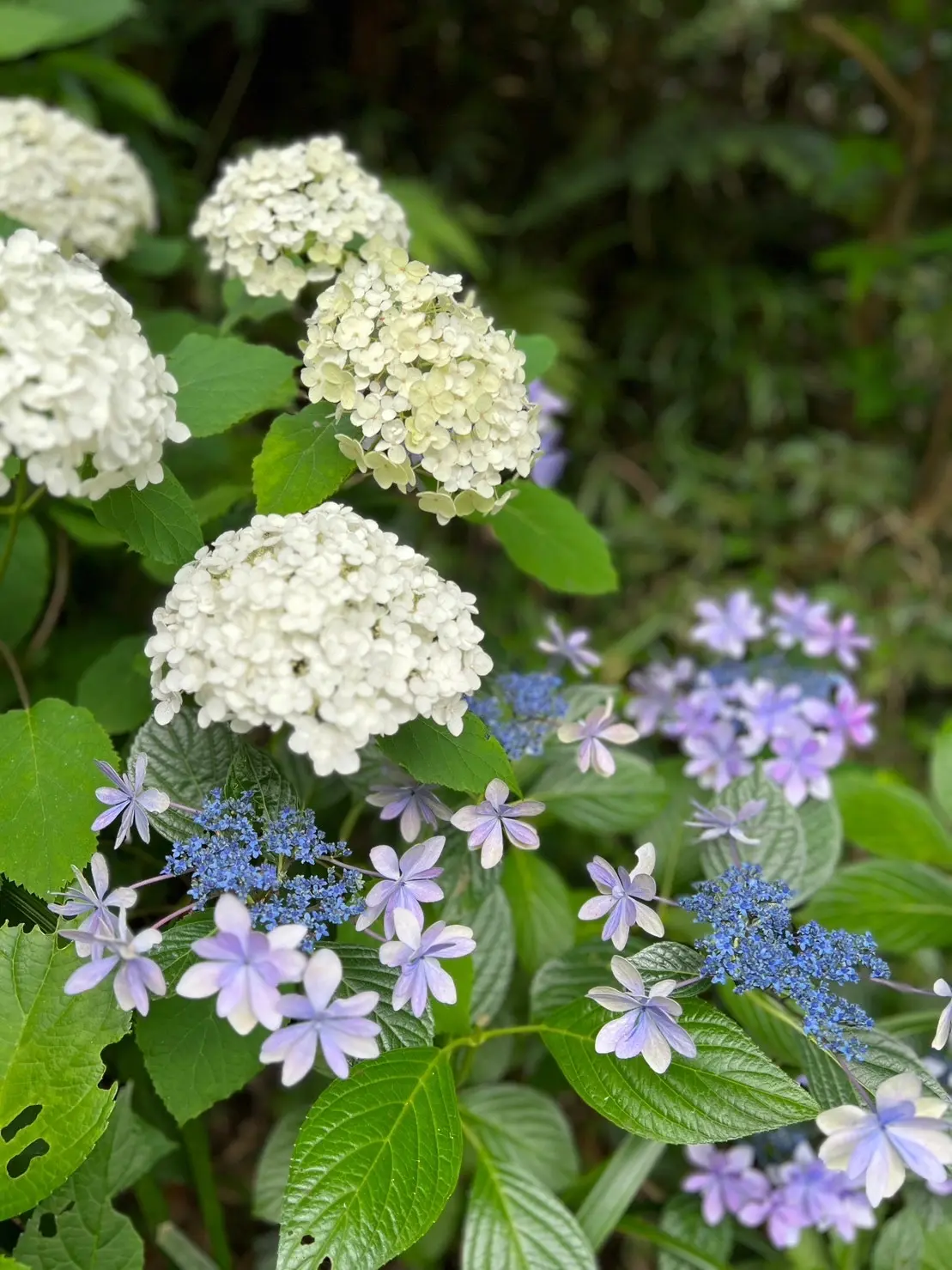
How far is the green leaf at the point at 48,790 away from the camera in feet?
2.23

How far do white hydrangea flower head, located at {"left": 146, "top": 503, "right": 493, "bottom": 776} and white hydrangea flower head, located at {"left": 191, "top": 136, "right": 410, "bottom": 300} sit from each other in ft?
0.97

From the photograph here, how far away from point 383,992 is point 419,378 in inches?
16.9

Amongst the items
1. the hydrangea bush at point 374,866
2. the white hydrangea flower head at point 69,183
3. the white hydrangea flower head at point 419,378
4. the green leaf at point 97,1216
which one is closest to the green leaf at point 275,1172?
the hydrangea bush at point 374,866

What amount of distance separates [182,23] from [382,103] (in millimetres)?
399

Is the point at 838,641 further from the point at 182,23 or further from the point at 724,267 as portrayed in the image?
the point at 182,23

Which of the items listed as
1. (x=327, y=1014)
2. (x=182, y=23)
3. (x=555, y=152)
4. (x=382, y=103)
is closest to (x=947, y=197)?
(x=555, y=152)

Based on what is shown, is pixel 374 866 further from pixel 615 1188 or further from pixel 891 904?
pixel 891 904

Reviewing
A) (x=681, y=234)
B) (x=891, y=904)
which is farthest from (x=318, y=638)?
(x=681, y=234)

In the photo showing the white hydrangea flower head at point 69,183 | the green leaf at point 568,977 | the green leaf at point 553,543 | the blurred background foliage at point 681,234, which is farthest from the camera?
the blurred background foliage at point 681,234

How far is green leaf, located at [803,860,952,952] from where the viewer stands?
0.96m

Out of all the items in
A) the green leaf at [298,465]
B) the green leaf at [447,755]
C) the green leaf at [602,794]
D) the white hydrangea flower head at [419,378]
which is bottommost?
the green leaf at [602,794]

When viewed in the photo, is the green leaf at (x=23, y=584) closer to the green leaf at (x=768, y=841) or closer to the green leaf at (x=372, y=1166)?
the green leaf at (x=372, y=1166)

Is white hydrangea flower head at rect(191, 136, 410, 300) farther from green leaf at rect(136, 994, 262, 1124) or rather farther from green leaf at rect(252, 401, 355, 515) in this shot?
green leaf at rect(136, 994, 262, 1124)

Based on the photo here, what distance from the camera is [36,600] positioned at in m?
0.98
